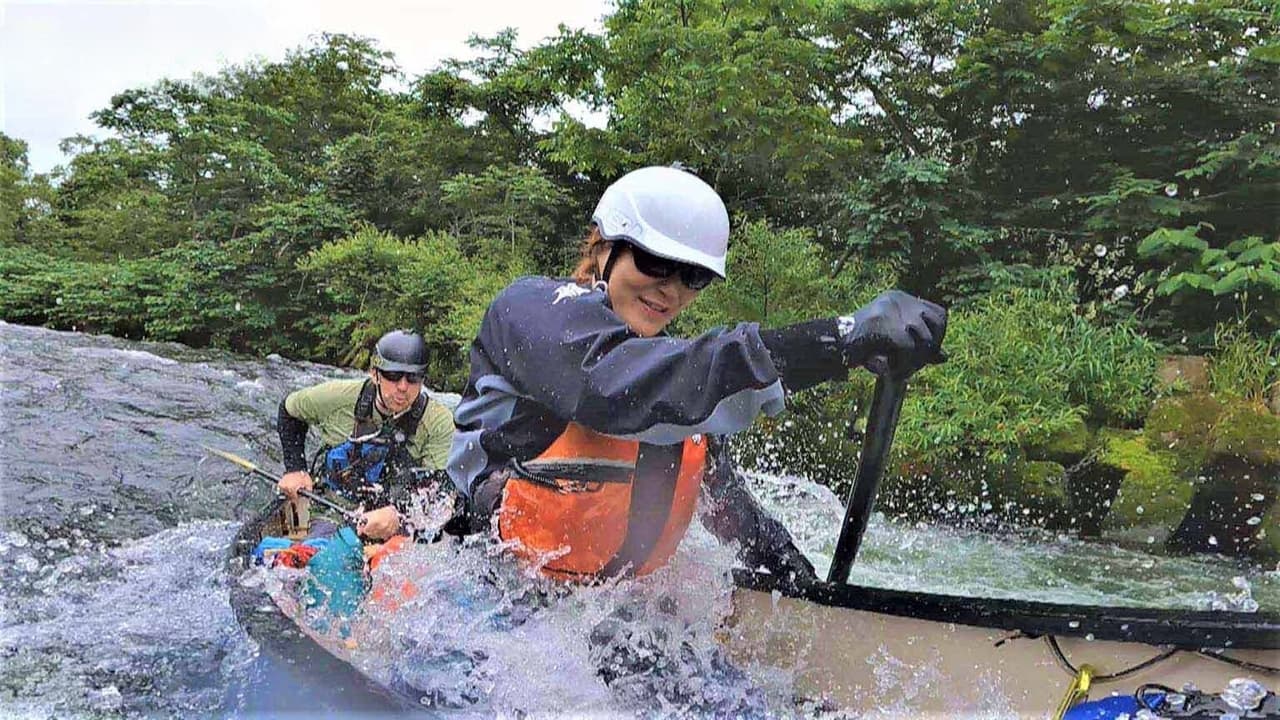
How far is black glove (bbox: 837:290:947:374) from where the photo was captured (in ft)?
3.87

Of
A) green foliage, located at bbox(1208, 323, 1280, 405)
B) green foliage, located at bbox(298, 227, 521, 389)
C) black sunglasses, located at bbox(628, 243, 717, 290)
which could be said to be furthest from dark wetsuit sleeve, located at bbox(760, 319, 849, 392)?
green foliage, located at bbox(298, 227, 521, 389)

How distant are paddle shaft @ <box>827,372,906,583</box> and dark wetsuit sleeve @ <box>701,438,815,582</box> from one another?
0.10 metres

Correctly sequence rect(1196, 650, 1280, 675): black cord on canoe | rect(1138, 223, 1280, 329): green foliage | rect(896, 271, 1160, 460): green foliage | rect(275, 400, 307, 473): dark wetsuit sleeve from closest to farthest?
1. rect(1196, 650, 1280, 675): black cord on canoe
2. rect(275, 400, 307, 473): dark wetsuit sleeve
3. rect(896, 271, 1160, 460): green foliage
4. rect(1138, 223, 1280, 329): green foliage

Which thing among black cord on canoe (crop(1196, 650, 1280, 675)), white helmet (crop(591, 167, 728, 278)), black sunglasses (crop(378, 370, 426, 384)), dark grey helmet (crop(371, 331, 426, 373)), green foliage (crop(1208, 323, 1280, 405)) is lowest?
black sunglasses (crop(378, 370, 426, 384))

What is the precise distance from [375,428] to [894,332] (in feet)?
9.61

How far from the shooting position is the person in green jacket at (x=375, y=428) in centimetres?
358

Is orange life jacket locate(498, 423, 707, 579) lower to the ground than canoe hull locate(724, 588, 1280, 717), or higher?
higher

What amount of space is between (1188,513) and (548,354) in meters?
5.20

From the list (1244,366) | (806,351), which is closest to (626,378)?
(806,351)

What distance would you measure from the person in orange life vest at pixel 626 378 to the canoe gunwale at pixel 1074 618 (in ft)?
1.36

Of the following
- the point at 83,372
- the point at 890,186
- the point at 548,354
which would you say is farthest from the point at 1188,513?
the point at 83,372

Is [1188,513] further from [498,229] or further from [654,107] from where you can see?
[498,229]

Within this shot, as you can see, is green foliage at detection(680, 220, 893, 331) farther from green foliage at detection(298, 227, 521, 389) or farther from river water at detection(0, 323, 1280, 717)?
green foliage at detection(298, 227, 521, 389)

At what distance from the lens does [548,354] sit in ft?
4.36
